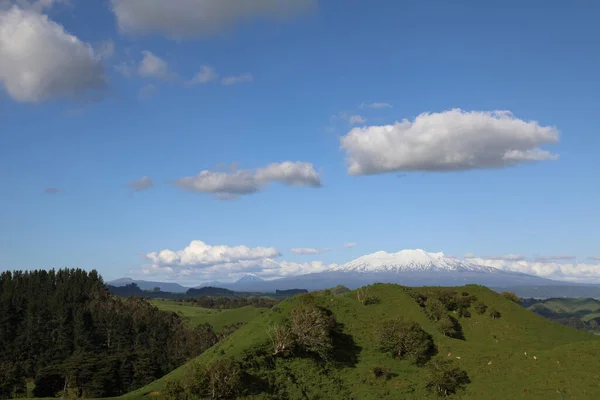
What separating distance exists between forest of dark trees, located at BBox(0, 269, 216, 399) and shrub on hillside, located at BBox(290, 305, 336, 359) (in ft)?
180

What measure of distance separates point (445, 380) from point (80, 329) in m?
128

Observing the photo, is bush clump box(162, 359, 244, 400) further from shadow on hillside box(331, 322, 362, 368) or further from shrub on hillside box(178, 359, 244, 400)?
shadow on hillside box(331, 322, 362, 368)

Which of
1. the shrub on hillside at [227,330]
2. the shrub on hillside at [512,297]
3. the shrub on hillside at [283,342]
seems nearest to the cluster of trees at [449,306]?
the shrub on hillside at [512,297]

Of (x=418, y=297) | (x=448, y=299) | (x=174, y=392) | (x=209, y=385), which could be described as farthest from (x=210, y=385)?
(x=448, y=299)

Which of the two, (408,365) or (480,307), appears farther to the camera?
(480,307)

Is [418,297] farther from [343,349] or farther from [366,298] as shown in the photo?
[343,349]

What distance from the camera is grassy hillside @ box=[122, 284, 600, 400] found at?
54250mm

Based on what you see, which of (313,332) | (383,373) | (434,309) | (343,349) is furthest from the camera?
(434,309)

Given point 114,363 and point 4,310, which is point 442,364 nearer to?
point 114,363

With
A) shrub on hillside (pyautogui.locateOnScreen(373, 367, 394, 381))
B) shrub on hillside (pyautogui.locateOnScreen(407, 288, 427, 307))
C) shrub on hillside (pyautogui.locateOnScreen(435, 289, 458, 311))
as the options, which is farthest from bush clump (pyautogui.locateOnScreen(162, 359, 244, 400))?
shrub on hillside (pyautogui.locateOnScreen(435, 289, 458, 311))

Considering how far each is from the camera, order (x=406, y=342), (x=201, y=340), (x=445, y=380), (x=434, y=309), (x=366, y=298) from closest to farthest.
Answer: (x=445, y=380) < (x=406, y=342) < (x=366, y=298) < (x=434, y=309) < (x=201, y=340)

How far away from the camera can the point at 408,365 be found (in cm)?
6531

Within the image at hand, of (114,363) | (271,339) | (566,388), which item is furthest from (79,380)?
(566,388)

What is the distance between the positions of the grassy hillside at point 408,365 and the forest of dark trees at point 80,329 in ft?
169
